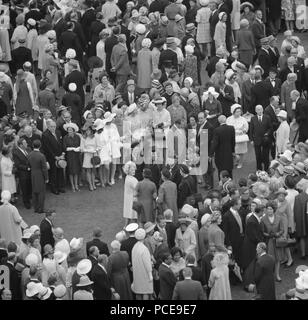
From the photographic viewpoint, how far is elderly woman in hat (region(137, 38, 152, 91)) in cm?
3581

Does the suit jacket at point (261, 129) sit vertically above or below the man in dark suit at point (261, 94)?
below

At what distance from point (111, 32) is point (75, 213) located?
6434mm

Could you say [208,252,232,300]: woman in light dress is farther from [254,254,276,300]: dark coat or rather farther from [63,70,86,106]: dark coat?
[63,70,86,106]: dark coat

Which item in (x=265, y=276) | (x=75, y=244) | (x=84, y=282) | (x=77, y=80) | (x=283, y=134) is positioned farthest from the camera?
(x=77, y=80)

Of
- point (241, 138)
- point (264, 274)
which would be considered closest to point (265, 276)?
point (264, 274)

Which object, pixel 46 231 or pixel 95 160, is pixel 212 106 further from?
pixel 46 231

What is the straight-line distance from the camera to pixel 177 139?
3200 cm

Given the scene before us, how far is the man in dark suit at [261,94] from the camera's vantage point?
112 ft

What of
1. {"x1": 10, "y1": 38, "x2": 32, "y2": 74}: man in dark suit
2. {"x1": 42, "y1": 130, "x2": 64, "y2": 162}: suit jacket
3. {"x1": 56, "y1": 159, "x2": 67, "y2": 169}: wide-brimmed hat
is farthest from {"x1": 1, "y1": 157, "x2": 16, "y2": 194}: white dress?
{"x1": 10, "y1": 38, "x2": 32, "y2": 74}: man in dark suit

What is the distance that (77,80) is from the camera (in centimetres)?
3484

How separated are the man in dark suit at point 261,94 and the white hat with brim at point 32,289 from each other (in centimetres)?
936

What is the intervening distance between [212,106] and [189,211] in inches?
201

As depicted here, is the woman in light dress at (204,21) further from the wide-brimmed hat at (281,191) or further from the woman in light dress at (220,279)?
the woman in light dress at (220,279)

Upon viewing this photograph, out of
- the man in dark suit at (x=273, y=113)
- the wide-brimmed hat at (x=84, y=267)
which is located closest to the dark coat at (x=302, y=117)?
the man in dark suit at (x=273, y=113)
